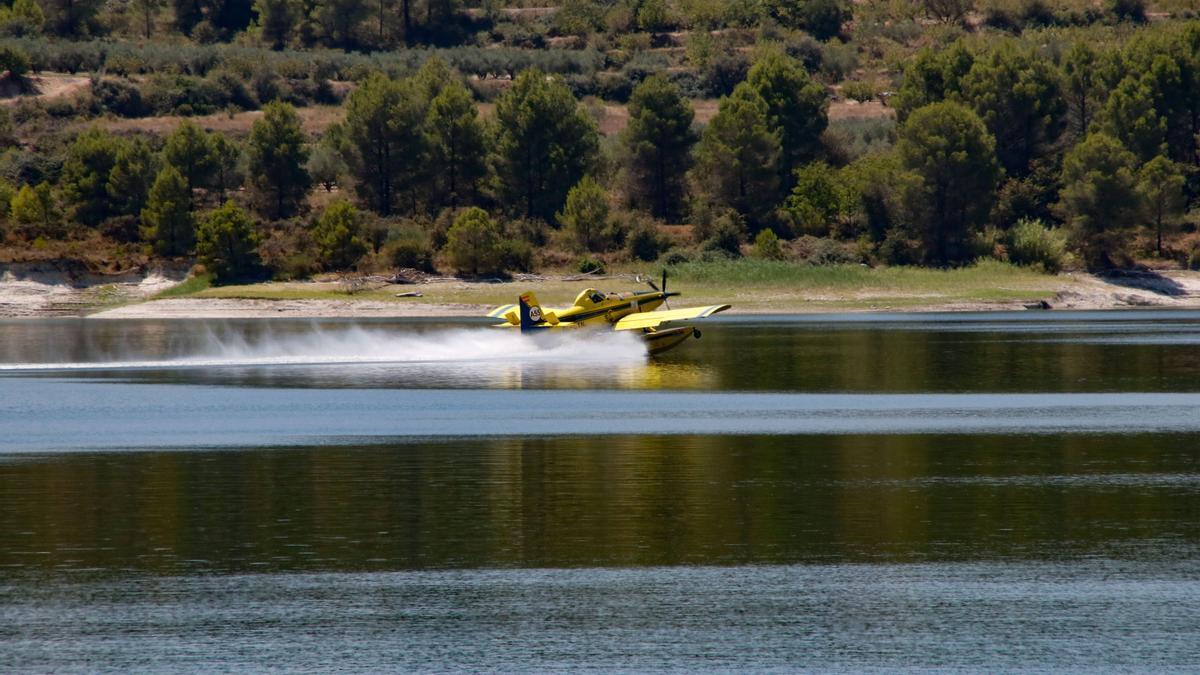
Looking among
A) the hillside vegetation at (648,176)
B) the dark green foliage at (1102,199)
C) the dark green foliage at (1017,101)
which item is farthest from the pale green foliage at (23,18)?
the dark green foliage at (1102,199)

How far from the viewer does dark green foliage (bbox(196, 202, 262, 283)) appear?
10294 centimetres

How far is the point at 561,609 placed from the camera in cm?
2320

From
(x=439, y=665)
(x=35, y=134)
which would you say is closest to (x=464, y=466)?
(x=439, y=665)

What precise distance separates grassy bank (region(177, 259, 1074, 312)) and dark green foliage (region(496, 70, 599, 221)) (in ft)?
41.8

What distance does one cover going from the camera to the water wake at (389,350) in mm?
62312

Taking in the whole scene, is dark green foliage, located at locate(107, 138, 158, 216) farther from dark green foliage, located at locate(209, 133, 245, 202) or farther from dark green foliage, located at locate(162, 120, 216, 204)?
dark green foliage, located at locate(209, 133, 245, 202)

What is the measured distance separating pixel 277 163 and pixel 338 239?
11.8m

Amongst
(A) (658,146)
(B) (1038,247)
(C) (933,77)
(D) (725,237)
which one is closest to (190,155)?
(A) (658,146)

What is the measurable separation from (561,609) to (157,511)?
11309 millimetres

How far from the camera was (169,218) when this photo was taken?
344 ft

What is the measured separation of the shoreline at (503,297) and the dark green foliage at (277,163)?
12.2m

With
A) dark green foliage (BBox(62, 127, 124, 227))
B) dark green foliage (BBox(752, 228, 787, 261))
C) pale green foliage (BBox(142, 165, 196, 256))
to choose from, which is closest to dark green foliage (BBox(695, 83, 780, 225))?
dark green foliage (BBox(752, 228, 787, 261))

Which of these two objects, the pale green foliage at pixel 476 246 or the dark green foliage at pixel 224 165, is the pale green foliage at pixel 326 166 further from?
the pale green foliage at pixel 476 246

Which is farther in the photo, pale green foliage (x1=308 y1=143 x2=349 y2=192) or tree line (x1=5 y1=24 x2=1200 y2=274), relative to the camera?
pale green foliage (x1=308 y1=143 x2=349 y2=192)
